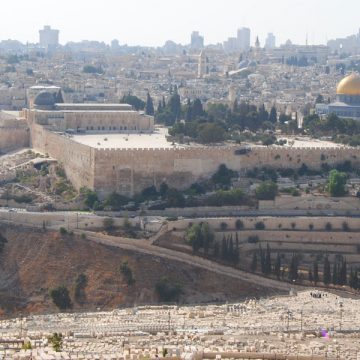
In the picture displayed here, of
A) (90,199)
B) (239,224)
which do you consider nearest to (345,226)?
(239,224)

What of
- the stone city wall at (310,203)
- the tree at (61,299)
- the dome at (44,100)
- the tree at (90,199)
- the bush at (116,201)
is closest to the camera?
the tree at (61,299)

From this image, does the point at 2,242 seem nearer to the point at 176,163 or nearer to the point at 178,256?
the point at 178,256

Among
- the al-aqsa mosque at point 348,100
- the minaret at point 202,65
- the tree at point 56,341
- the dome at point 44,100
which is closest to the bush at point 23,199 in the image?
the dome at point 44,100

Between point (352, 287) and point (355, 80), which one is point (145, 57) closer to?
point (355, 80)

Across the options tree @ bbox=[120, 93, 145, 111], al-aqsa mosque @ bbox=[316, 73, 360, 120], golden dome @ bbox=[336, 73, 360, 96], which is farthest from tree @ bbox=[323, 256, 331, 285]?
tree @ bbox=[120, 93, 145, 111]

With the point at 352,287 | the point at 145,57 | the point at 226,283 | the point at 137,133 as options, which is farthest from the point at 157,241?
the point at 145,57

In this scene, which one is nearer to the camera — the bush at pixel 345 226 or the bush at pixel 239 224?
the bush at pixel 239 224

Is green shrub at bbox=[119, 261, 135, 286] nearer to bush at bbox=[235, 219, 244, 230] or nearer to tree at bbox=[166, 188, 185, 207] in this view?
bush at bbox=[235, 219, 244, 230]

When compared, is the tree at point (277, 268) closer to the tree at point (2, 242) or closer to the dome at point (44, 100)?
the tree at point (2, 242)
